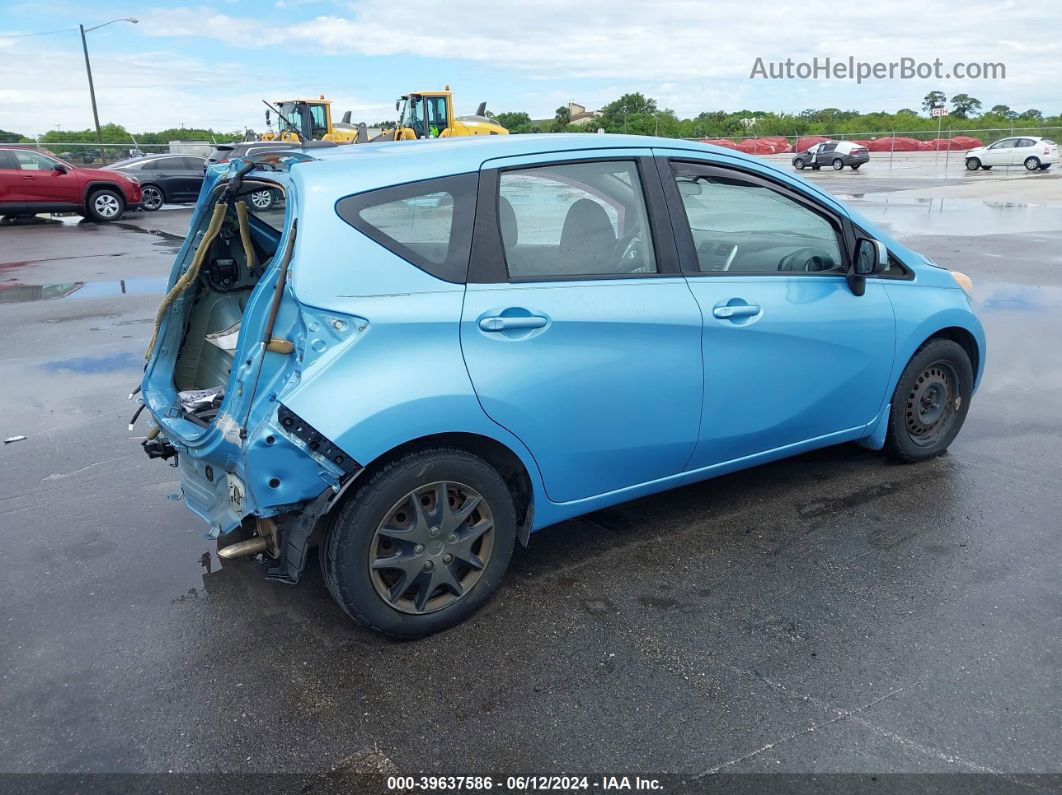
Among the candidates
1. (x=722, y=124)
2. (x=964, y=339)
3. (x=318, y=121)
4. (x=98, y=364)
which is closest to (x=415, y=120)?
(x=318, y=121)

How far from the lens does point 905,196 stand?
2450 cm

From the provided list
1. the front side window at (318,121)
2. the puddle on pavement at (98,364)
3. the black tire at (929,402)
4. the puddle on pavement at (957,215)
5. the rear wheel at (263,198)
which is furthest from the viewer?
the front side window at (318,121)

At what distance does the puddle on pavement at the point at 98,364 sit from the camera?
23.6 feet

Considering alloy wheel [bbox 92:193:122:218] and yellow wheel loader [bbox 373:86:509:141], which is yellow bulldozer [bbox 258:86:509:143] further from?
alloy wheel [bbox 92:193:122:218]

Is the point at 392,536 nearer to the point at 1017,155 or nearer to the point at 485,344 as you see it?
the point at 485,344

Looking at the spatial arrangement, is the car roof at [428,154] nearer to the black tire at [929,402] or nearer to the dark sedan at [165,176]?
the black tire at [929,402]

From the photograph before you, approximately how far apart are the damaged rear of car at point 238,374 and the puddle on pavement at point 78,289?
7.09 meters

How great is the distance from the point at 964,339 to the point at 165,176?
78.1 ft

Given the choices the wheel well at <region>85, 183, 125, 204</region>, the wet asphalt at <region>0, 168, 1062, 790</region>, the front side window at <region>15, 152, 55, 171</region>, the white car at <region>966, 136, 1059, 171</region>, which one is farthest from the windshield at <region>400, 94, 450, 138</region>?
the white car at <region>966, 136, 1059, 171</region>

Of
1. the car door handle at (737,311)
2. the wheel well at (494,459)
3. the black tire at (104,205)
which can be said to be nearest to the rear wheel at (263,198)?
the wheel well at (494,459)

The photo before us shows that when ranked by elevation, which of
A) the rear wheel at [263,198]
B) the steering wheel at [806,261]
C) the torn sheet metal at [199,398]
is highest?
the rear wheel at [263,198]

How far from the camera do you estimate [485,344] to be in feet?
10.7

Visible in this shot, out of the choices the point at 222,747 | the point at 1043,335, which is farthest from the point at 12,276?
the point at 1043,335

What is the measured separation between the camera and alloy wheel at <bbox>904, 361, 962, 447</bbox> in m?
4.82
